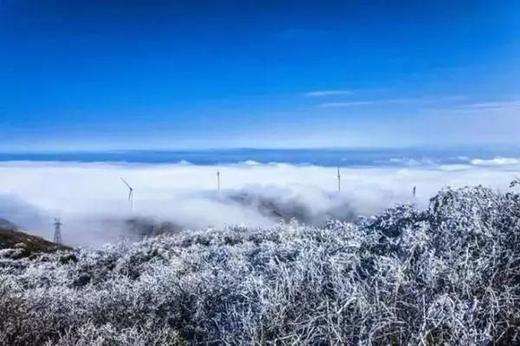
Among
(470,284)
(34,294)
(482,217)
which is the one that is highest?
(482,217)

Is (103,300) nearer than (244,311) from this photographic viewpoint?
No

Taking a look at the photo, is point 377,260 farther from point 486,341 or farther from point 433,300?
point 486,341

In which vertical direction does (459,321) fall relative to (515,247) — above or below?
below

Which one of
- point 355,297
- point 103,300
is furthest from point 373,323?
point 103,300

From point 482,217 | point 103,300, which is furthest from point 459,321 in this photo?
point 103,300

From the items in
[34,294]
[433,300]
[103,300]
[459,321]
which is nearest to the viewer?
→ [459,321]

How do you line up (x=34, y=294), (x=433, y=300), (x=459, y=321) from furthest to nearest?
(x=34, y=294) → (x=433, y=300) → (x=459, y=321)

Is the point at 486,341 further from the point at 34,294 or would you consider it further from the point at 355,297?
the point at 34,294
